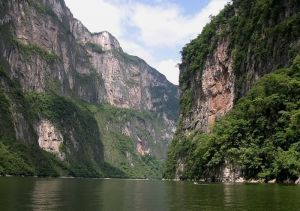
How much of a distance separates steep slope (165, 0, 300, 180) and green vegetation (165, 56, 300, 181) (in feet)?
9.13

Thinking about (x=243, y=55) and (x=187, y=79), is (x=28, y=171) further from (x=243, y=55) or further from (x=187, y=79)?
(x=243, y=55)

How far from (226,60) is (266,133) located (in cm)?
5563

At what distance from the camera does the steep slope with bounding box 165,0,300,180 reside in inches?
3730

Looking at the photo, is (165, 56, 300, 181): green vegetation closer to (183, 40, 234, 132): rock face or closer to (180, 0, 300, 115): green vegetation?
(180, 0, 300, 115): green vegetation

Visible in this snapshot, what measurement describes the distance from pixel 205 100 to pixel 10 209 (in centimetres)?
11364

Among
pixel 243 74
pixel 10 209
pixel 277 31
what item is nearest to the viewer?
pixel 10 209

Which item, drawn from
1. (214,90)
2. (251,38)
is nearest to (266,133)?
(251,38)

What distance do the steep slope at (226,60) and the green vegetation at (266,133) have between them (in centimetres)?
278

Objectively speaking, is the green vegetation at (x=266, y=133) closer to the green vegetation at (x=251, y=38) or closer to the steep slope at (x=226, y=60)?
the steep slope at (x=226, y=60)

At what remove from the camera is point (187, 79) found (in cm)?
16725

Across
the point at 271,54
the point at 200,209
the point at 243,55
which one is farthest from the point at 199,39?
the point at 200,209

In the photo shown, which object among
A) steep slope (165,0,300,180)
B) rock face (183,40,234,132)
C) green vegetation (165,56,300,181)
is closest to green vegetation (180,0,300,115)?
steep slope (165,0,300,180)

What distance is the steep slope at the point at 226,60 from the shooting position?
94750 millimetres

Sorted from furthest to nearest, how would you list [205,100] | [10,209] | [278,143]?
1. [205,100]
2. [278,143]
3. [10,209]
